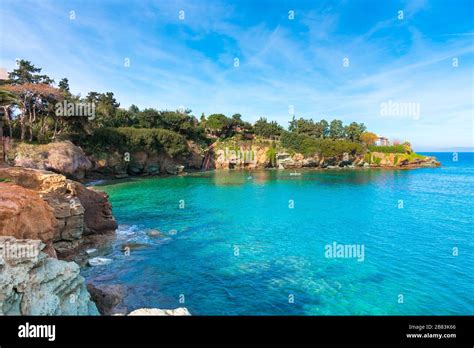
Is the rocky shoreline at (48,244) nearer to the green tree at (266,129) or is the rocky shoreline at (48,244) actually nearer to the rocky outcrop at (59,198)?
the rocky outcrop at (59,198)

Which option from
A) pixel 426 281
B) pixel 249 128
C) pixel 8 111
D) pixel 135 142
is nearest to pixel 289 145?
pixel 249 128

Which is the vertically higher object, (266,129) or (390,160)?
(266,129)

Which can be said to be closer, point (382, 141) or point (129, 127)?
point (129, 127)

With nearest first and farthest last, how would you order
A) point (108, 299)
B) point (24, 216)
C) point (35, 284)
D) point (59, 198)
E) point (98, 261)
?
point (35, 284), point (24, 216), point (108, 299), point (98, 261), point (59, 198)

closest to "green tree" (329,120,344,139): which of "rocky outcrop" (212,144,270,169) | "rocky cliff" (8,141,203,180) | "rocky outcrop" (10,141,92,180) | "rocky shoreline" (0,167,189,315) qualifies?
"rocky outcrop" (212,144,270,169)

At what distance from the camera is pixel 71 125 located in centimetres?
5159

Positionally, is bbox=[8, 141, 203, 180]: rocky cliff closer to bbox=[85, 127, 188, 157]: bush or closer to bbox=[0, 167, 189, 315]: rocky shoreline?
bbox=[85, 127, 188, 157]: bush

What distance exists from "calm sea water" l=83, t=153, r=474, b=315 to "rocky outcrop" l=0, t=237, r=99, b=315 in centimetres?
466

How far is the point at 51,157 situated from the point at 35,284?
40989 mm

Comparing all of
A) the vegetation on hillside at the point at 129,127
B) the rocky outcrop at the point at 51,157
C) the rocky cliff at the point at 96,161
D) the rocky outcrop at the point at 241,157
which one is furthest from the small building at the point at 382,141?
the rocky outcrop at the point at 51,157

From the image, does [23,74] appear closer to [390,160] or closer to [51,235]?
[51,235]

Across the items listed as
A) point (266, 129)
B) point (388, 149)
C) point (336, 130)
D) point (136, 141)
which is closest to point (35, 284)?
point (136, 141)

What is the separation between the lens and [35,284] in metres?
6.90
